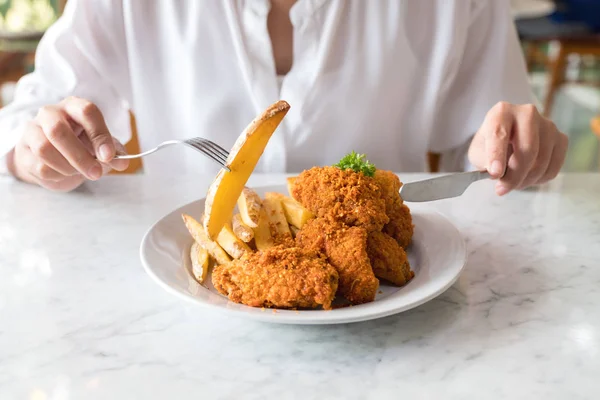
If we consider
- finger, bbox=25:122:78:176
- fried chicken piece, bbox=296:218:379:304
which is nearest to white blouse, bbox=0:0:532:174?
finger, bbox=25:122:78:176

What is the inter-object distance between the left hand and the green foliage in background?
4.79 m

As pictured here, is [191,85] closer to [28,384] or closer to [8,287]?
[8,287]

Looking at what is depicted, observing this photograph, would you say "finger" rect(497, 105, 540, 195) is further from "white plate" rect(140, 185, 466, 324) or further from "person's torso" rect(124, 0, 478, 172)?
"person's torso" rect(124, 0, 478, 172)

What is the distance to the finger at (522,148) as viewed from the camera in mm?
1180

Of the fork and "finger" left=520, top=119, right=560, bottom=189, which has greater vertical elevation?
the fork

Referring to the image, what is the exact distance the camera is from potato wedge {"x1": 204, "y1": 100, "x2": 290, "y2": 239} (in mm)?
918

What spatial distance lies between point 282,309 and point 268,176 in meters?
0.74

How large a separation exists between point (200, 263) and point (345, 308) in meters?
0.27

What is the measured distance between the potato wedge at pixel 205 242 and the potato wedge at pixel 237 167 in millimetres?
18

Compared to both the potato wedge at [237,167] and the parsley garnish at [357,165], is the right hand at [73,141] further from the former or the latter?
the parsley garnish at [357,165]

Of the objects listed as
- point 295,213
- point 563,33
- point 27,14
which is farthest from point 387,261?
point 563,33

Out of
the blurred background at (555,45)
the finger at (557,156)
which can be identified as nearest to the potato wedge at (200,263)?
the finger at (557,156)

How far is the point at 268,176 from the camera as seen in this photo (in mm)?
1512

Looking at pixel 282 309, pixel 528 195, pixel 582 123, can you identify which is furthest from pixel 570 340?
pixel 582 123
